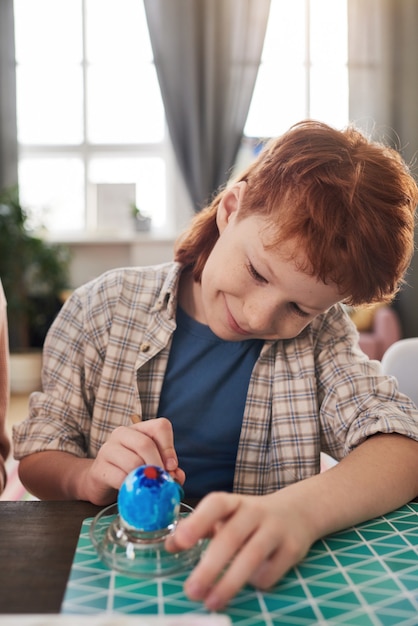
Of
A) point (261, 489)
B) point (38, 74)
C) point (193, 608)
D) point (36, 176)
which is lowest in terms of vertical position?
point (261, 489)

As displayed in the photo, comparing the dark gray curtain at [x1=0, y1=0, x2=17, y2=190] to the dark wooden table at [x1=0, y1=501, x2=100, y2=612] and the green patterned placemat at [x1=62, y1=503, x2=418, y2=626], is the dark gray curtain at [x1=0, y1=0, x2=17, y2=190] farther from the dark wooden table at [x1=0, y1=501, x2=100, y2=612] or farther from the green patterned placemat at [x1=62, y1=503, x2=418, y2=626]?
the green patterned placemat at [x1=62, y1=503, x2=418, y2=626]

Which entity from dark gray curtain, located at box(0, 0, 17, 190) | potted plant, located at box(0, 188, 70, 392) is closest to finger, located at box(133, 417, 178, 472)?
potted plant, located at box(0, 188, 70, 392)

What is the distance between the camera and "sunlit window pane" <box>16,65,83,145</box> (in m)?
5.04

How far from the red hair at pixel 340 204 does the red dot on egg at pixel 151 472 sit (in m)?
0.35

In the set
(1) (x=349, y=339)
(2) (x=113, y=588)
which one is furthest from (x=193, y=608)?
(1) (x=349, y=339)

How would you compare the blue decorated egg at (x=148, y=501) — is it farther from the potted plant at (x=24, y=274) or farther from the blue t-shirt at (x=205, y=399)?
the potted plant at (x=24, y=274)

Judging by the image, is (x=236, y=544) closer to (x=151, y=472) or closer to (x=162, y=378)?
(x=151, y=472)

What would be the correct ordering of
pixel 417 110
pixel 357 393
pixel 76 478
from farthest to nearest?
1. pixel 417 110
2. pixel 357 393
3. pixel 76 478

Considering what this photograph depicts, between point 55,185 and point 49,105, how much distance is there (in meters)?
0.61

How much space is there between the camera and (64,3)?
5004 millimetres

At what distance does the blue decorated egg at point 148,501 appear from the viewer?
0.64m

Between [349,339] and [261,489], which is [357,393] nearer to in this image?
[349,339]

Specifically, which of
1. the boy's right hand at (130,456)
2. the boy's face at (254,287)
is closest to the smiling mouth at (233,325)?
the boy's face at (254,287)

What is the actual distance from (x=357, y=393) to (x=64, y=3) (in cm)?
489
